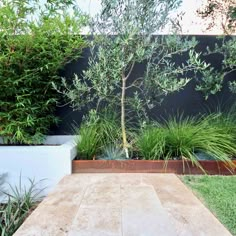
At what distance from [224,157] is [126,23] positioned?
2107mm

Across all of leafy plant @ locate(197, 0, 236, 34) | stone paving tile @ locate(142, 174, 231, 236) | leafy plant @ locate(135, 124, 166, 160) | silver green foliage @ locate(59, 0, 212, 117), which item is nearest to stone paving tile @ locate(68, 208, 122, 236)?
stone paving tile @ locate(142, 174, 231, 236)

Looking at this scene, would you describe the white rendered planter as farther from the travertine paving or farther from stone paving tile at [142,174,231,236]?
stone paving tile at [142,174,231,236]

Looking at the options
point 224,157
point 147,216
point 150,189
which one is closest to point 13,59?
point 150,189

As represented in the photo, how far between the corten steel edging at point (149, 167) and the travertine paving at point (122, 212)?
0.47 meters

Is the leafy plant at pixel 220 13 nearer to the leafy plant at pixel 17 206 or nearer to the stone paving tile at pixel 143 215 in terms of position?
the stone paving tile at pixel 143 215

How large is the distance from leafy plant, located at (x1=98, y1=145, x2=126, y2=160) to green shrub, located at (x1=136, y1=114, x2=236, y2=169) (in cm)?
26

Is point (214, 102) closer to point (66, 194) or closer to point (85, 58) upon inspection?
point (85, 58)

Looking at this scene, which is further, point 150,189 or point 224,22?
point 224,22

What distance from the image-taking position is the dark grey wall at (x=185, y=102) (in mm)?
4770

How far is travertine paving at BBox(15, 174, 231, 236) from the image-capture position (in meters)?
2.04

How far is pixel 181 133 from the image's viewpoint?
387 centimetres

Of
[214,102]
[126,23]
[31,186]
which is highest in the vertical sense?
[126,23]

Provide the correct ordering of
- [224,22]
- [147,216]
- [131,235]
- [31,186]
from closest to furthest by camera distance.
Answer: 1. [131,235]
2. [147,216]
3. [31,186]
4. [224,22]

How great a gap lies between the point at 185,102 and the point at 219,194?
221cm
